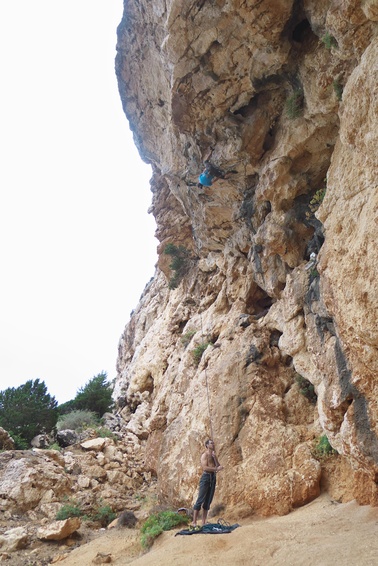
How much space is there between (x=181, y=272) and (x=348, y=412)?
50.5 ft

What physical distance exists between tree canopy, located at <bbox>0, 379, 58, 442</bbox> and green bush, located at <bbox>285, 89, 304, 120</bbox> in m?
16.7

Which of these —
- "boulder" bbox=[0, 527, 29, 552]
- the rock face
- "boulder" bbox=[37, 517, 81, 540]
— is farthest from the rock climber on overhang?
"boulder" bbox=[0, 527, 29, 552]

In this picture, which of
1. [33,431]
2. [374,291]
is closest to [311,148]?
[374,291]

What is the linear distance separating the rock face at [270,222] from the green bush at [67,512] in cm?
257

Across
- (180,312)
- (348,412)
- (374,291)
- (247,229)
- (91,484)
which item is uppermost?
(247,229)

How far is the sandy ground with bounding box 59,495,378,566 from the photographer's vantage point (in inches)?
185

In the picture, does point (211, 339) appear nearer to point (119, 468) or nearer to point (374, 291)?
point (119, 468)

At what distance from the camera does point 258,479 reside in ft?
28.2

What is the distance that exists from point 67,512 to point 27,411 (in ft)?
27.1

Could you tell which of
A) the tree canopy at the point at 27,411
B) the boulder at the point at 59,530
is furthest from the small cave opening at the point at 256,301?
the tree canopy at the point at 27,411

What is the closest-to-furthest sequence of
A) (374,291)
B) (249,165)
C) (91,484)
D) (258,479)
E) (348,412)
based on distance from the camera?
(374,291) < (348,412) < (258,479) < (249,165) < (91,484)

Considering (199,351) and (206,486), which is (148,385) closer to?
(199,351)

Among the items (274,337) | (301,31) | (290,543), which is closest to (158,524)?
(290,543)

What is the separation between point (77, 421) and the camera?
1908cm
